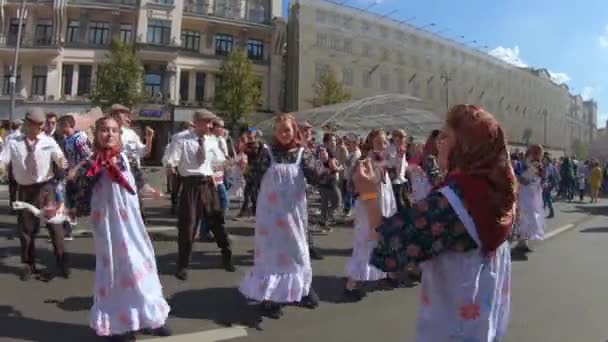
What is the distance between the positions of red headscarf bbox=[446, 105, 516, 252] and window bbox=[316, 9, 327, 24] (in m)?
46.5

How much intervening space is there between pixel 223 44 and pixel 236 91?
7.07 m

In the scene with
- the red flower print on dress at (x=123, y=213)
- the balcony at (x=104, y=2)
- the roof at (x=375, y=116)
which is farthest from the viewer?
the balcony at (x=104, y=2)

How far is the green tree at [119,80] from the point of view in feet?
111

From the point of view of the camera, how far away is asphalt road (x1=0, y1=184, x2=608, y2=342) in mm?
Result: 4562

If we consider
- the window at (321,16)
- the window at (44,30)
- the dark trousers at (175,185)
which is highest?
the window at (321,16)

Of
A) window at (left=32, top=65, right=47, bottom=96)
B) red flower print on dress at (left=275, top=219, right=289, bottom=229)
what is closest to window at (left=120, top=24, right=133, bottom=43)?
window at (left=32, top=65, right=47, bottom=96)

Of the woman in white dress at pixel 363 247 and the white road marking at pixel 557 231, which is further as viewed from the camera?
the white road marking at pixel 557 231

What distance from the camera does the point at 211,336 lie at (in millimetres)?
4418

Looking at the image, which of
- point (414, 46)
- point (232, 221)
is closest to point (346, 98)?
point (414, 46)

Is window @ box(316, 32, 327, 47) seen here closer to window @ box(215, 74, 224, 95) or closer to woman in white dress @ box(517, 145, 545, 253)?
Result: window @ box(215, 74, 224, 95)

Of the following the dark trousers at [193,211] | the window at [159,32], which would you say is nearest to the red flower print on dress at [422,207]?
the dark trousers at [193,211]

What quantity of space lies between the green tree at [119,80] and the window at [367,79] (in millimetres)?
23223

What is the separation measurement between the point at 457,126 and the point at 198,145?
4517 millimetres

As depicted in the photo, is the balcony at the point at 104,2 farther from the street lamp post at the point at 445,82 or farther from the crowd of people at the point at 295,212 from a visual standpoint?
the street lamp post at the point at 445,82
